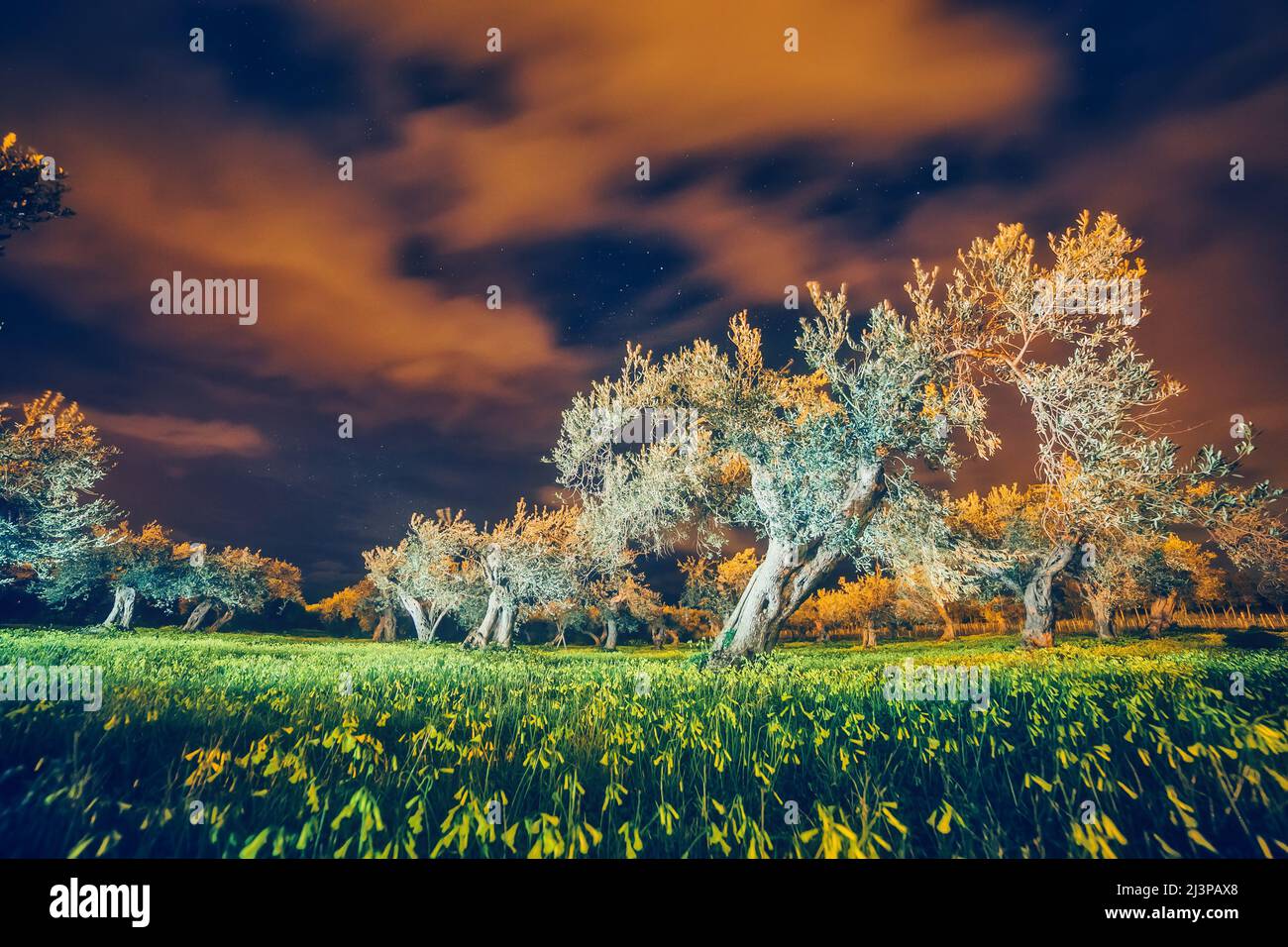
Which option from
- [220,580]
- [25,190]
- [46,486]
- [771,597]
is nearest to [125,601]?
Result: [220,580]

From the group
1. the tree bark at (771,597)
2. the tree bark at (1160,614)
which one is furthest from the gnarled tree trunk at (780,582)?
the tree bark at (1160,614)

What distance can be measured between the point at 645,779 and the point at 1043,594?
4646 cm

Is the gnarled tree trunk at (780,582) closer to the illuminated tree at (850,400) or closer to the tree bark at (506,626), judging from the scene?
the illuminated tree at (850,400)

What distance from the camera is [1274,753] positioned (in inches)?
186

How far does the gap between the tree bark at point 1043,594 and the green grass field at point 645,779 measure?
3840 centimetres

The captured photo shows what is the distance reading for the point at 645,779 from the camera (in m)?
4.81

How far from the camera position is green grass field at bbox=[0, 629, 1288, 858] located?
3559 mm

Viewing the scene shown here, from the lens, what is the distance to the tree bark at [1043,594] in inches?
1551

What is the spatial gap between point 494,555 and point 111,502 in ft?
99.7

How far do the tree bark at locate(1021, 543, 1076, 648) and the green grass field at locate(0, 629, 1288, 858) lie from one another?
126 feet

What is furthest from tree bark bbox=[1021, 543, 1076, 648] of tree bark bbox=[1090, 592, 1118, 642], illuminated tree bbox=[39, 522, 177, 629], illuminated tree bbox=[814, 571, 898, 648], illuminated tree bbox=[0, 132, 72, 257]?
illuminated tree bbox=[39, 522, 177, 629]

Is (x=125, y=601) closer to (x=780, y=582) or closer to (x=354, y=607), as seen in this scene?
(x=354, y=607)
